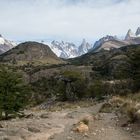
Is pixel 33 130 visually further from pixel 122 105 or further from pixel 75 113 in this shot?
pixel 75 113

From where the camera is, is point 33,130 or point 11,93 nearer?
point 33,130

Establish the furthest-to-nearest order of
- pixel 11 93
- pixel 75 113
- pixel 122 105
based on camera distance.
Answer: pixel 11 93, pixel 75 113, pixel 122 105

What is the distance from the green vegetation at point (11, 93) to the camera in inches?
1574

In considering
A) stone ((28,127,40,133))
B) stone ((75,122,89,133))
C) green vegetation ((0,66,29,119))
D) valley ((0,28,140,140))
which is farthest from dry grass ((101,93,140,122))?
green vegetation ((0,66,29,119))

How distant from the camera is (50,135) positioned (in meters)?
23.4

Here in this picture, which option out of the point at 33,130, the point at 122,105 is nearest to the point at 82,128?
the point at 33,130

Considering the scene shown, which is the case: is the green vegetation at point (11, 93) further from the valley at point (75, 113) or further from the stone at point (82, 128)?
the stone at point (82, 128)

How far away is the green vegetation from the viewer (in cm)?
3997

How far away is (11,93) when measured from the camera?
134 feet

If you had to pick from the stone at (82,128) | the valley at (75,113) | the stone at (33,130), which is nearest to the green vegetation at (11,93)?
the valley at (75,113)

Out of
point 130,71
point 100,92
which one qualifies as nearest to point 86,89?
point 100,92

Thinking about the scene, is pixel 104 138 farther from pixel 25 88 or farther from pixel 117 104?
pixel 25 88

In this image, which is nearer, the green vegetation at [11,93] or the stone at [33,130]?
the stone at [33,130]

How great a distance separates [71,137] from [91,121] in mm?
6519
